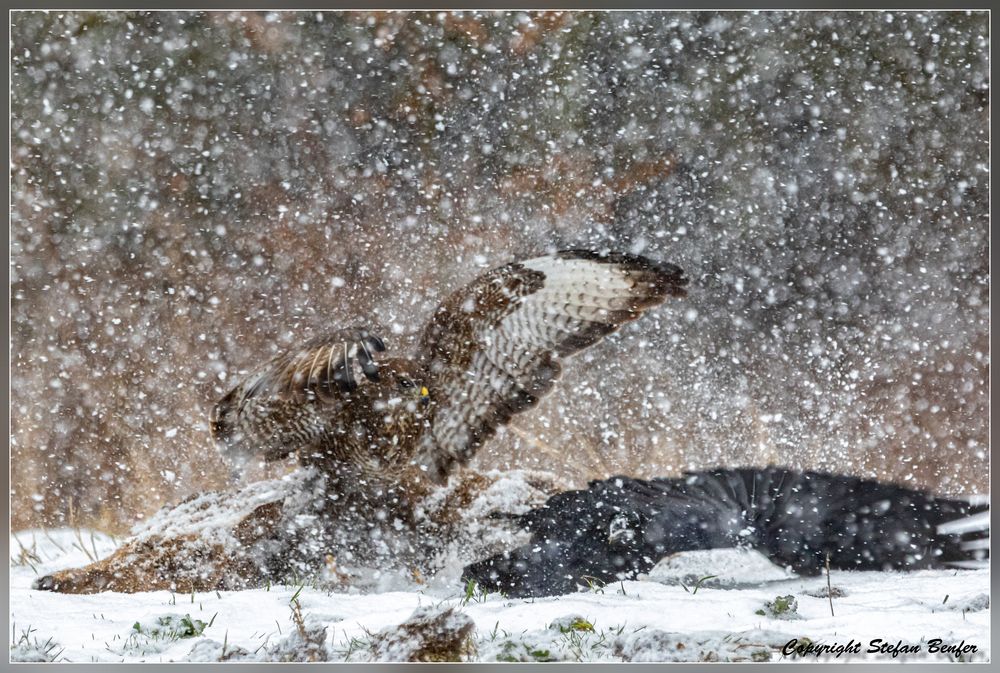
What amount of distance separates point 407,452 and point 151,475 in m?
0.67

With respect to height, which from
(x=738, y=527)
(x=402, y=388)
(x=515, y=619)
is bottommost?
(x=515, y=619)

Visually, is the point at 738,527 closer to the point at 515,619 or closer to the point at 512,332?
the point at 515,619

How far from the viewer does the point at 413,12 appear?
2.24 meters

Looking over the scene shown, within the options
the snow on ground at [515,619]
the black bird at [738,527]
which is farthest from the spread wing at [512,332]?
the snow on ground at [515,619]

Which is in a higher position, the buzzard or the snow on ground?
the buzzard

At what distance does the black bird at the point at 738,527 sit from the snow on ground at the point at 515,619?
50mm

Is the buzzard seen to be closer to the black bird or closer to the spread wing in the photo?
the spread wing

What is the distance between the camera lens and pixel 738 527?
221 cm

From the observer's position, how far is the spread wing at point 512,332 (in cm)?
218

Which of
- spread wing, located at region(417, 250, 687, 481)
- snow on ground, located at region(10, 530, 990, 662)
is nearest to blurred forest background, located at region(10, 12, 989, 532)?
spread wing, located at region(417, 250, 687, 481)

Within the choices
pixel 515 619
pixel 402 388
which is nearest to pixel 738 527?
pixel 515 619

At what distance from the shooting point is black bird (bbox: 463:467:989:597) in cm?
221

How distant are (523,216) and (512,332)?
1.00 ft

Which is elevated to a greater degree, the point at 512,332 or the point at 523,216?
the point at 523,216
